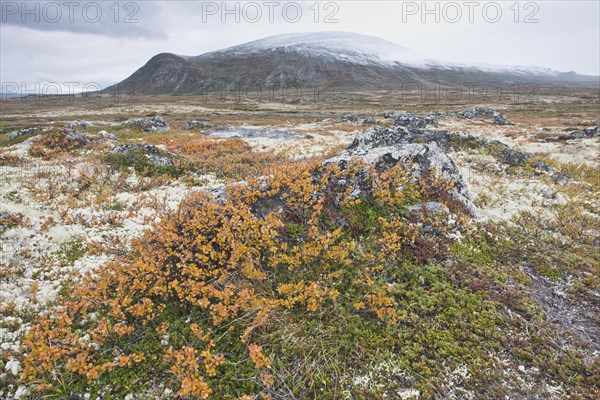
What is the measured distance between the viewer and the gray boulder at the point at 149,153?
17.1 meters

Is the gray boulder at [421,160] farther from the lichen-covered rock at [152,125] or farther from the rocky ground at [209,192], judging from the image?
the lichen-covered rock at [152,125]

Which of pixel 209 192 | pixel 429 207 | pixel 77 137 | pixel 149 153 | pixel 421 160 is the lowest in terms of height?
pixel 429 207

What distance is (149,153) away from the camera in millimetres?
17875

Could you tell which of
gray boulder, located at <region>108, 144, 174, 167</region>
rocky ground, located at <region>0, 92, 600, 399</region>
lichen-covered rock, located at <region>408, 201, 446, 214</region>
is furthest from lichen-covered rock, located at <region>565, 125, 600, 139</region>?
gray boulder, located at <region>108, 144, 174, 167</region>

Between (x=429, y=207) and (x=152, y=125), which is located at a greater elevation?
(x=152, y=125)

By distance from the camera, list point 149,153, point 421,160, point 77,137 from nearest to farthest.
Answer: point 421,160, point 149,153, point 77,137

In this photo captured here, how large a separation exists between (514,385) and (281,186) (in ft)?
22.9

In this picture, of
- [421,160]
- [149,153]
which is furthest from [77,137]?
[421,160]

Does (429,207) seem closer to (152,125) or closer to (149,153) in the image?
(149,153)

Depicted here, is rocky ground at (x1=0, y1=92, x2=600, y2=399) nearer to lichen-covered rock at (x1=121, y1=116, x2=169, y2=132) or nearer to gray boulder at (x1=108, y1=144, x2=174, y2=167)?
gray boulder at (x1=108, y1=144, x2=174, y2=167)

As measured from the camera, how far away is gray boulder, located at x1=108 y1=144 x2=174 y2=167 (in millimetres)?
17078

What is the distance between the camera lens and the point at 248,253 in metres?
6.70

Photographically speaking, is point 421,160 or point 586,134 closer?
point 421,160

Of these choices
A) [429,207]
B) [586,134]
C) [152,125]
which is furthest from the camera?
[152,125]
